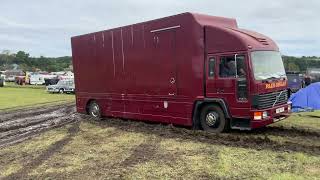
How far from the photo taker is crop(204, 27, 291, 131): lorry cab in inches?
552

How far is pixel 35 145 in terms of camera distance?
45.4 ft

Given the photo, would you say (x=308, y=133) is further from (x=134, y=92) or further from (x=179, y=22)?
(x=134, y=92)

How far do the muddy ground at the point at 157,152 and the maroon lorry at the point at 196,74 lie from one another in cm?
61

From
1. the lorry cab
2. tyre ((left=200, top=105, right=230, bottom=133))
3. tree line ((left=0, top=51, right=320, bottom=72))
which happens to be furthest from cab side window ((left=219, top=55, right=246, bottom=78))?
tree line ((left=0, top=51, right=320, bottom=72))

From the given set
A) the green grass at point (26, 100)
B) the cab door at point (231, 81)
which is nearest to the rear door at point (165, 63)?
the cab door at point (231, 81)

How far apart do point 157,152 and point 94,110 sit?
9.02m

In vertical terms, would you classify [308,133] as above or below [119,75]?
below

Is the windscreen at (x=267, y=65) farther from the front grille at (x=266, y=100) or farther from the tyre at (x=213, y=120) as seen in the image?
the tyre at (x=213, y=120)

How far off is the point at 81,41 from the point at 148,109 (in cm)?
526

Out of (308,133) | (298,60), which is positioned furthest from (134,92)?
(298,60)

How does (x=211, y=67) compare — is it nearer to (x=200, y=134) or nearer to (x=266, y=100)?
(x=266, y=100)

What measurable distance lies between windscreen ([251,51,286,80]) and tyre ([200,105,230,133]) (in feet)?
5.17

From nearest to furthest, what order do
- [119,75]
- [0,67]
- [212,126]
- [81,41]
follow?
1. [212,126]
2. [119,75]
3. [81,41]
4. [0,67]

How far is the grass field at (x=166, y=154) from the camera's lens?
9.70m
